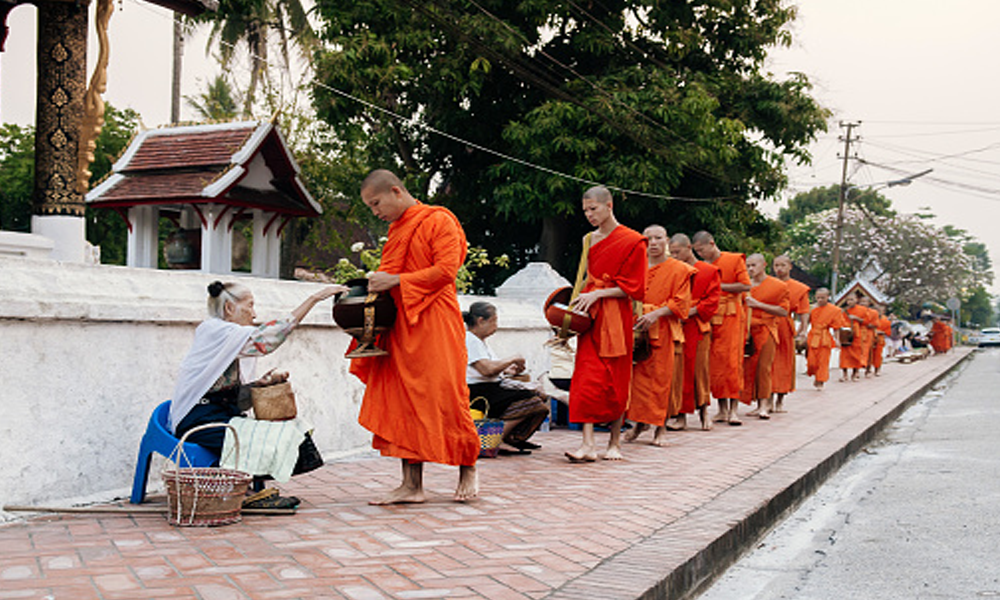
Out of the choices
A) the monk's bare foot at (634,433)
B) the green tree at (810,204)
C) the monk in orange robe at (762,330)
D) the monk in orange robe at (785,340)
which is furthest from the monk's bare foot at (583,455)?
the green tree at (810,204)

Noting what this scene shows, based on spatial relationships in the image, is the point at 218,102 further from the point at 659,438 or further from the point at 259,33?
the point at 659,438

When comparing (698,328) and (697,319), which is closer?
(697,319)

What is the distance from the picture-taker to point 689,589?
4.46m

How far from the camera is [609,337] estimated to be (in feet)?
24.1

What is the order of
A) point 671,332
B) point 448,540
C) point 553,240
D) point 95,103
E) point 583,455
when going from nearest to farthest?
point 448,540, point 583,455, point 95,103, point 671,332, point 553,240

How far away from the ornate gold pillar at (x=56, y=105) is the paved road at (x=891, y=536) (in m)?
5.71

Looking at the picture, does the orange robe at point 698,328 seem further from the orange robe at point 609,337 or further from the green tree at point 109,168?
the green tree at point 109,168

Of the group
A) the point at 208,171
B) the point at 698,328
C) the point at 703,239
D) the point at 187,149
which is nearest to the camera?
the point at 698,328

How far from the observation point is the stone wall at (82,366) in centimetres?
501

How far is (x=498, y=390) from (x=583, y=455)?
820 millimetres

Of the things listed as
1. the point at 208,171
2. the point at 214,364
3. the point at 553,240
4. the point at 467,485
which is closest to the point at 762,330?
the point at 467,485

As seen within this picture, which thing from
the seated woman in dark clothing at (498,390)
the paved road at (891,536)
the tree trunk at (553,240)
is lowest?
the paved road at (891,536)

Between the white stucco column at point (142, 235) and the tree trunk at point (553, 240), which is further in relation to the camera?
the tree trunk at point (553, 240)

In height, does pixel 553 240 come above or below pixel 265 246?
above
